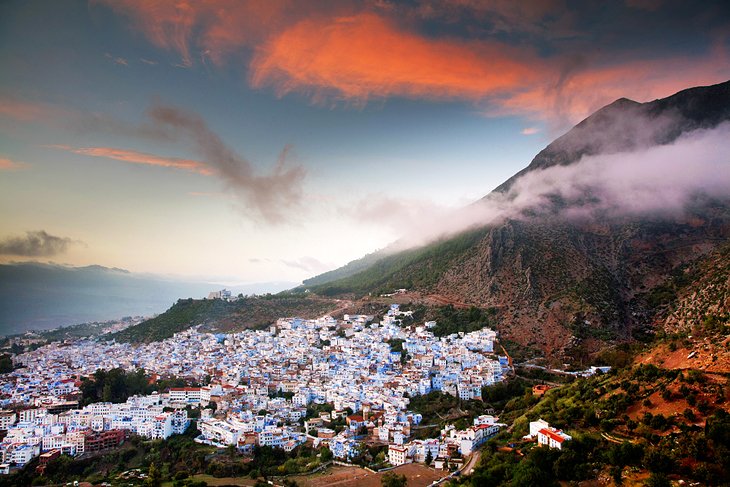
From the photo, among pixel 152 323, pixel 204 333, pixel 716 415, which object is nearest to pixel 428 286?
pixel 204 333

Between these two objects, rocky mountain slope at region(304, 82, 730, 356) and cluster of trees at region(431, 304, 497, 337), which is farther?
cluster of trees at region(431, 304, 497, 337)

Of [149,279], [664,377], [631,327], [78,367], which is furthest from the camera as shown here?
[149,279]

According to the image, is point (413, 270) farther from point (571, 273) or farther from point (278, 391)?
point (278, 391)

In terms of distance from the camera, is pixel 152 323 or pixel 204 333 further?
pixel 152 323

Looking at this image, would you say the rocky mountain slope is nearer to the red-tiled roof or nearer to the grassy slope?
the grassy slope

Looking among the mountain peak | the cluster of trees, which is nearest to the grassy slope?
the cluster of trees

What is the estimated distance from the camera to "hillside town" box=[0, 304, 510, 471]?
23.8 meters

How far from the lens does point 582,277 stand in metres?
40.8

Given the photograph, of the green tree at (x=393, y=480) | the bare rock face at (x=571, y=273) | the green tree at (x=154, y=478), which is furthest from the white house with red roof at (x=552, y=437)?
the bare rock face at (x=571, y=273)

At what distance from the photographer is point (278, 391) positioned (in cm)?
3183

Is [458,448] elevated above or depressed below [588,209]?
below

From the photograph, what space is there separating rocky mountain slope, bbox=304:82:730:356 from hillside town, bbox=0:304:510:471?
4810mm

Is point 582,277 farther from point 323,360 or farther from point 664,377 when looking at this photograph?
point 664,377

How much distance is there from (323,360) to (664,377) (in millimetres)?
24370
